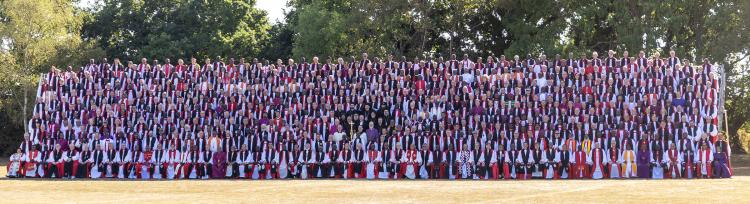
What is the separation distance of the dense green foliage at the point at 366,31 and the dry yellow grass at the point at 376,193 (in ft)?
50.6

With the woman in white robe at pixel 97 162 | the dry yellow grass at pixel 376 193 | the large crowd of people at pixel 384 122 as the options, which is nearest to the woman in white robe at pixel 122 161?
the large crowd of people at pixel 384 122

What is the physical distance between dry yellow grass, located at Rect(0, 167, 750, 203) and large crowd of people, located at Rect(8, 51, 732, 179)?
11.7 ft

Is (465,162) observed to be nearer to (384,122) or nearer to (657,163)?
(384,122)

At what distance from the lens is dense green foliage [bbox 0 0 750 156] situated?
3269cm

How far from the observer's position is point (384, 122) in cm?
2377

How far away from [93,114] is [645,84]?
14.5 meters

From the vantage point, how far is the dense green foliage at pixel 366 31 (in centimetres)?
3269

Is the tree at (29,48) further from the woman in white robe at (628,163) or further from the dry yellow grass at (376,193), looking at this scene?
the woman in white robe at (628,163)

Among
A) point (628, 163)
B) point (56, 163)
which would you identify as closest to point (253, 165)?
point (56, 163)

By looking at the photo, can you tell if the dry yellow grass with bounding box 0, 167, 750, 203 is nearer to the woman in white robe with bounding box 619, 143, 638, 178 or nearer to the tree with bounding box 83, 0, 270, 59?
the woman in white robe with bounding box 619, 143, 638, 178

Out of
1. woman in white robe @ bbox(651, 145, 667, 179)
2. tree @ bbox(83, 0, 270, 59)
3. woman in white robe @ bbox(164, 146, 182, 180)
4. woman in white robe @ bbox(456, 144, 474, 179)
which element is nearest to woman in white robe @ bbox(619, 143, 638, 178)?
woman in white robe @ bbox(651, 145, 667, 179)

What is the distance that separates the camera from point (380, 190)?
647 inches

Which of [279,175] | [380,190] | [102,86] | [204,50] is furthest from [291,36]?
[380,190]

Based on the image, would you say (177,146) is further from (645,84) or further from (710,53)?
(710,53)
